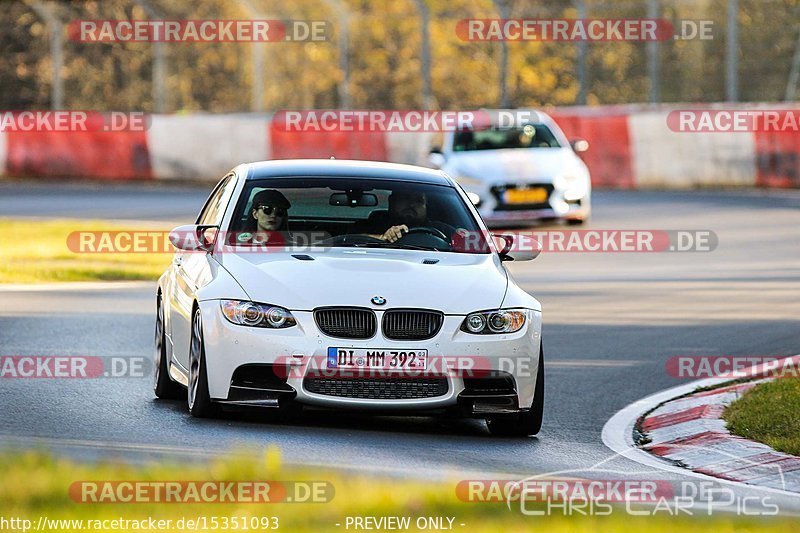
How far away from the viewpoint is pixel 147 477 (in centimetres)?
684

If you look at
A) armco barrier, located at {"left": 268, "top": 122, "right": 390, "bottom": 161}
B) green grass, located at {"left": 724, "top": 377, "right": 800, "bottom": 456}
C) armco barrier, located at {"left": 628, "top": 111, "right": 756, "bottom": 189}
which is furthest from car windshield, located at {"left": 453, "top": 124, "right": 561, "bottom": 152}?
green grass, located at {"left": 724, "top": 377, "right": 800, "bottom": 456}

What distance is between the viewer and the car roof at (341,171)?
10.7 meters

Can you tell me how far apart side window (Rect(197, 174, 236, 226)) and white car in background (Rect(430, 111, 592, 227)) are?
12.4 metres

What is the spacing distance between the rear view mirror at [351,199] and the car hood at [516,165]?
45.3ft

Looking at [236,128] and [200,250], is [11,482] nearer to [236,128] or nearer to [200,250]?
[200,250]

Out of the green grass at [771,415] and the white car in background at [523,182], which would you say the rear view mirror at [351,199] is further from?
the white car in background at [523,182]

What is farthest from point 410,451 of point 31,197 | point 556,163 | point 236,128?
point 236,128

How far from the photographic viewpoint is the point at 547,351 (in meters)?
13.4

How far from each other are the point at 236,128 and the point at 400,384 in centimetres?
2645

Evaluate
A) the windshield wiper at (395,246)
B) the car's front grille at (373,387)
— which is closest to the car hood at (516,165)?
the windshield wiper at (395,246)

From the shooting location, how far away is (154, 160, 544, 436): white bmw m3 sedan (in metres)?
9.23

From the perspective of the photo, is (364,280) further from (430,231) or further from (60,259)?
(60,259)

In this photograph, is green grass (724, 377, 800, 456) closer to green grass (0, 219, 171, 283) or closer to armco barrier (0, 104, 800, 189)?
green grass (0, 219, 171, 283)

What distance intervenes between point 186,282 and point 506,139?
1609 centimetres
